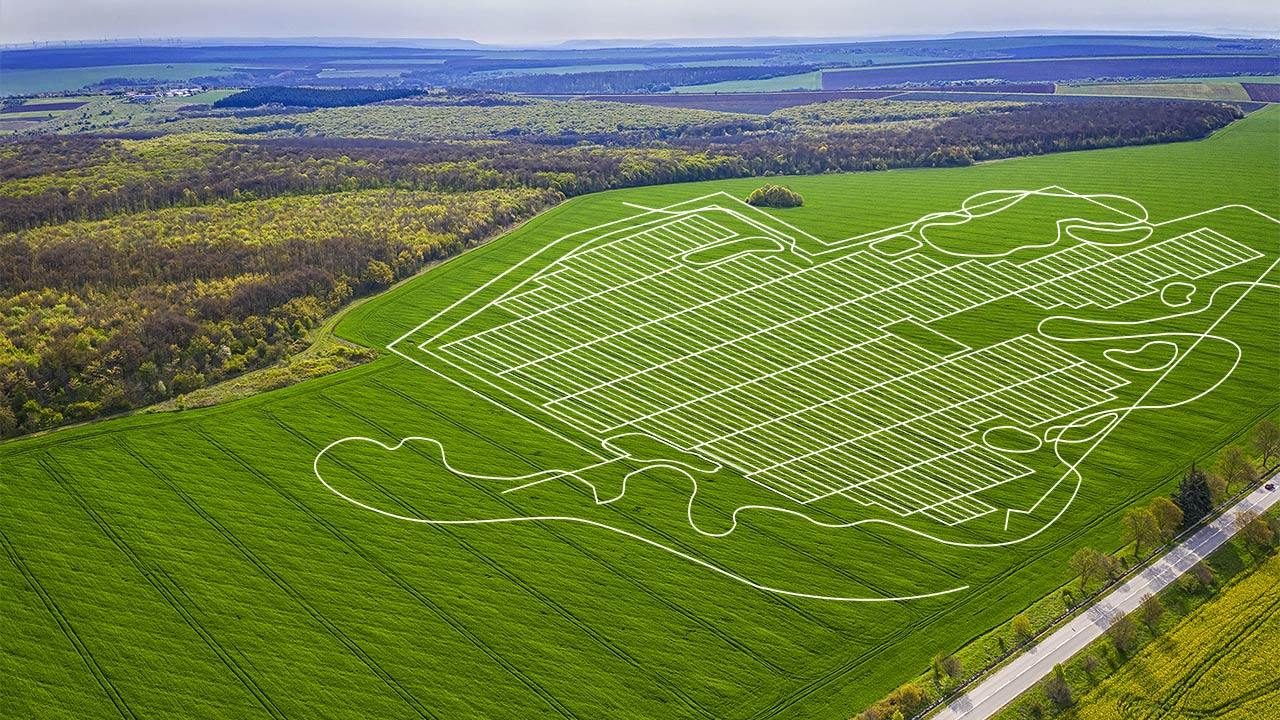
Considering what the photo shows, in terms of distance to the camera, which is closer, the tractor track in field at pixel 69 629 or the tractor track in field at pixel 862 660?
the tractor track in field at pixel 69 629

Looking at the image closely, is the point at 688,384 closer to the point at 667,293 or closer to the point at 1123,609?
the point at 667,293

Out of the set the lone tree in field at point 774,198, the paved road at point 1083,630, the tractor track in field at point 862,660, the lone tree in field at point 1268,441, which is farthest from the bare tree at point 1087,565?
the lone tree in field at point 774,198

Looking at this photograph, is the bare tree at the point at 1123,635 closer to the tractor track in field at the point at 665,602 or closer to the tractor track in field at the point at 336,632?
the tractor track in field at the point at 665,602

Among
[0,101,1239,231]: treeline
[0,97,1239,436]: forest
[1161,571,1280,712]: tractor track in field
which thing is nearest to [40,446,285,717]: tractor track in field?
[0,97,1239,436]: forest

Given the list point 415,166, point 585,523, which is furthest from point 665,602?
point 415,166

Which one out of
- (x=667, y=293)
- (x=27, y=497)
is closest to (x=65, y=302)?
(x=27, y=497)

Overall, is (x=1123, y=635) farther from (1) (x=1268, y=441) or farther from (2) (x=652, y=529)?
(1) (x=1268, y=441)

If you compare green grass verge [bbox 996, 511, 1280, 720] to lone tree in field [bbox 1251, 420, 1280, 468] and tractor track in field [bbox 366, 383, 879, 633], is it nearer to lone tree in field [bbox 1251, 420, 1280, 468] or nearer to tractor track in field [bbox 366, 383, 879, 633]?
tractor track in field [bbox 366, 383, 879, 633]
